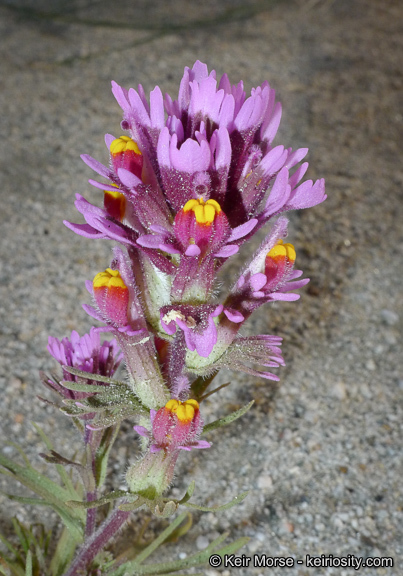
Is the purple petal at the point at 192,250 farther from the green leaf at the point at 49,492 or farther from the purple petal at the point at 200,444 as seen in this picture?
the green leaf at the point at 49,492

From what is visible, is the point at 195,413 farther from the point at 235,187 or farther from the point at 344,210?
Answer: the point at 344,210

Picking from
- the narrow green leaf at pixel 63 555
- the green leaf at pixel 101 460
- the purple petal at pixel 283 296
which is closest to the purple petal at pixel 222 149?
the purple petal at pixel 283 296

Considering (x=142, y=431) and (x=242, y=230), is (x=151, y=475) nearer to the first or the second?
(x=142, y=431)

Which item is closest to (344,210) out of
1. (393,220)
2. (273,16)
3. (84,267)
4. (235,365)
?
(393,220)

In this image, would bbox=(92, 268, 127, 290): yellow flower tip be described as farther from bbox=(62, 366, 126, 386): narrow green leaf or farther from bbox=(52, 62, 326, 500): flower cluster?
bbox=(62, 366, 126, 386): narrow green leaf

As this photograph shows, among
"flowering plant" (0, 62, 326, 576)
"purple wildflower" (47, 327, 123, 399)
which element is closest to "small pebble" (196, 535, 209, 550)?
"flowering plant" (0, 62, 326, 576)

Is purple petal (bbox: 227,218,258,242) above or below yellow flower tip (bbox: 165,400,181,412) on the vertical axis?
above
